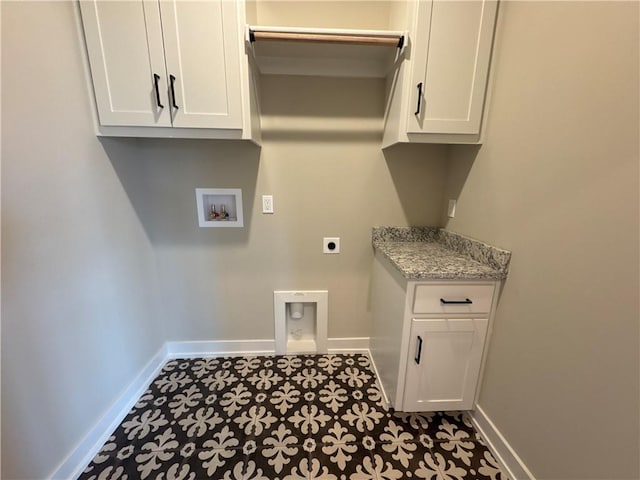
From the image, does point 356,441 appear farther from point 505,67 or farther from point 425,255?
point 505,67

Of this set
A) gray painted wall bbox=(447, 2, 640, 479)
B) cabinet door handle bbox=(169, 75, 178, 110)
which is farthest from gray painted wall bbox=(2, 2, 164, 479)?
gray painted wall bbox=(447, 2, 640, 479)

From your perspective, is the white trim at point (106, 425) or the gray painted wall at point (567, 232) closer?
the gray painted wall at point (567, 232)

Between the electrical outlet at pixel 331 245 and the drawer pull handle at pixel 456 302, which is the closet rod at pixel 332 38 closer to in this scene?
the electrical outlet at pixel 331 245

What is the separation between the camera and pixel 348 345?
2.07 meters

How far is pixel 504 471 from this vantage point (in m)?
1.21

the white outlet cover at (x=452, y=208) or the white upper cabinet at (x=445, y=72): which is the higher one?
the white upper cabinet at (x=445, y=72)

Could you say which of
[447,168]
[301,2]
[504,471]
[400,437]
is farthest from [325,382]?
[301,2]

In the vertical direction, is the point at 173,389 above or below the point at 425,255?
below

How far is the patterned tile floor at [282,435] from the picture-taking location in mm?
1215

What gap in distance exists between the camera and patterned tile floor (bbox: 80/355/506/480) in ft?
3.99

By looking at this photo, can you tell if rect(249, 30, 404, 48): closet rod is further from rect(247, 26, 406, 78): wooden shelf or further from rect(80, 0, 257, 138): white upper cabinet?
rect(80, 0, 257, 138): white upper cabinet

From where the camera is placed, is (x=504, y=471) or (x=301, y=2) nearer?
(x=504, y=471)

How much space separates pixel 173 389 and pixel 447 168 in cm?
239

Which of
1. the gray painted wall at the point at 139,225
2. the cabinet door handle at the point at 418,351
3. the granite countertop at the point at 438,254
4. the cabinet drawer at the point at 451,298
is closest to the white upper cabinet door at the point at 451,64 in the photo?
the gray painted wall at the point at 139,225
